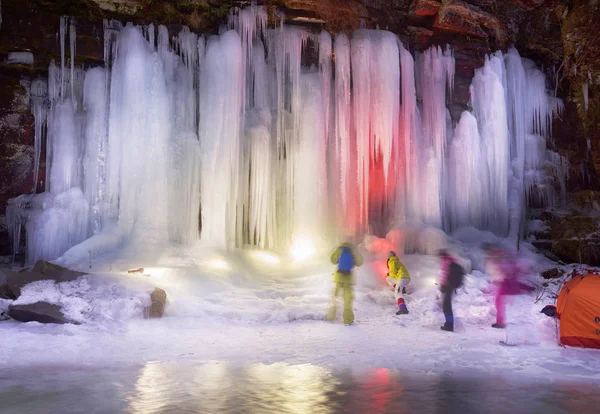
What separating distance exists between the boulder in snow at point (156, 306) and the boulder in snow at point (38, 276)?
1.76 meters

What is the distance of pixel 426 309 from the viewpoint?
36.0 ft

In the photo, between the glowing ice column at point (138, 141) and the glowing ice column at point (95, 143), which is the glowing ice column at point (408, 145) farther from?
the glowing ice column at point (95, 143)

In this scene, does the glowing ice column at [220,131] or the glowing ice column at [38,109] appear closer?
the glowing ice column at [220,131]

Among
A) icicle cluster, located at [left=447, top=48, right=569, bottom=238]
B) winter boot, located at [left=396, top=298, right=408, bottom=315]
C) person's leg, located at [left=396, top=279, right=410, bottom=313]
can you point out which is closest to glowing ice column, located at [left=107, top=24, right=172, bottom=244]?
person's leg, located at [left=396, top=279, right=410, bottom=313]

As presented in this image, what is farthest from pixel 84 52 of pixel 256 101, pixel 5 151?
pixel 256 101

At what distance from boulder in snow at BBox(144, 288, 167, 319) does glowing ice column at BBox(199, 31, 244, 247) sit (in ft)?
16.1

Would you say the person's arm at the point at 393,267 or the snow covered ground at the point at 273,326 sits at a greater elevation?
the person's arm at the point at 393,267

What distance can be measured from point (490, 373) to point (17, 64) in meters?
14.9

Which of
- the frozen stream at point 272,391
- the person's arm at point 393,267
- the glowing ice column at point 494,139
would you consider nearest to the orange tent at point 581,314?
the frozen stream at point 272,391

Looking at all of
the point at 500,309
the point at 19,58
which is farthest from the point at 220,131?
the point at 500,309

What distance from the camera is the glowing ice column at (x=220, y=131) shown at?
14.8m

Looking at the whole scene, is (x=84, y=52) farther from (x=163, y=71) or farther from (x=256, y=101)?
(x=256, y=101)

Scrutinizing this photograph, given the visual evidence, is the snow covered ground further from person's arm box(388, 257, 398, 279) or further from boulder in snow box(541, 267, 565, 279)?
boulder in snow box(541, 267, 565, 279)

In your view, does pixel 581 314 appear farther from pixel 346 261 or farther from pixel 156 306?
pixel 156 306
